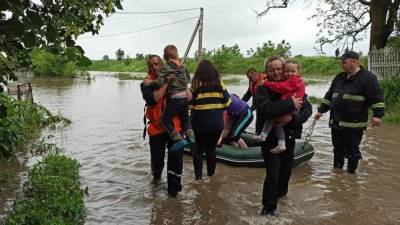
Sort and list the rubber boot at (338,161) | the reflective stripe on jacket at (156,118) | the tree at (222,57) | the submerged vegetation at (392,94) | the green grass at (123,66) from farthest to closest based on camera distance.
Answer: the green grass at (123,66) → the tree at (222,57) → the submerged vegetation at (392,94) → the rubber boot at (338,161) → the reflective stripe on jacket at (156,118)

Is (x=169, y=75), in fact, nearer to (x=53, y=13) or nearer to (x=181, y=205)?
(x=181, y=205)

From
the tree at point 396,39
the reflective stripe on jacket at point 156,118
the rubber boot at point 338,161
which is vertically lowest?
the rubber boot at point 338,161

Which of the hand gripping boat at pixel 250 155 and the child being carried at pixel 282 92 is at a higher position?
the child being carried at pixel 282 92

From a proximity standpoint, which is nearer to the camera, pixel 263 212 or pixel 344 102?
pixel 263 212

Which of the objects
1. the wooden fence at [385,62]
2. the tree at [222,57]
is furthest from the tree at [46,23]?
the tree at [222,57]

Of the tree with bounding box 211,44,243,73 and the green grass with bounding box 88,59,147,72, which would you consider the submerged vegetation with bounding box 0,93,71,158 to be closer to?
the tree with bounding box 211,44,243,73

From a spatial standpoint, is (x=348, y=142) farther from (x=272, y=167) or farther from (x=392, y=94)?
(x=392, y=94)

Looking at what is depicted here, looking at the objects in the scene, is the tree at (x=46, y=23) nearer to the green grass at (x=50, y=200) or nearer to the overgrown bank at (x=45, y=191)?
the overgrown bank at (x=45, y=191)

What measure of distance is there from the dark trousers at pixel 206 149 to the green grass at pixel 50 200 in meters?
1.69

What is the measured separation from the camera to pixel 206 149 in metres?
6.93

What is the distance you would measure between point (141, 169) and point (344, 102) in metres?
3.44

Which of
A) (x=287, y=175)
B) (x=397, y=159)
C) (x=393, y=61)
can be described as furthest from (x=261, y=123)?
(x=393, y=61)

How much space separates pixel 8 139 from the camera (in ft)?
23.1

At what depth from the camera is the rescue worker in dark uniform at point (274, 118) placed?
5.17m
